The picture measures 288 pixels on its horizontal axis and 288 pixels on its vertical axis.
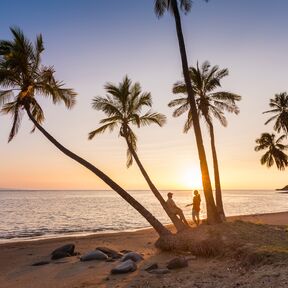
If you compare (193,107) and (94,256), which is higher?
(193,107)

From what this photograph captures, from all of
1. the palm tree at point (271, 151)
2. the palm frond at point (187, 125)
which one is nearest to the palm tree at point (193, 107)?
the palm frond at point (187, 125)

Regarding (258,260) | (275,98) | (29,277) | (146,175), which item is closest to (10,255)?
(29,277)

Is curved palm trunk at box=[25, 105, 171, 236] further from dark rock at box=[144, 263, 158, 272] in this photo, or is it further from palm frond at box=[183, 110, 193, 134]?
palm frond at box=[183, 110, 193, 134]

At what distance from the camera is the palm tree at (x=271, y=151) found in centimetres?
5312

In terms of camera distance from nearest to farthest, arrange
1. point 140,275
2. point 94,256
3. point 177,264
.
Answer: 1. point 140,275
2. point 177,264
3. point 94,256

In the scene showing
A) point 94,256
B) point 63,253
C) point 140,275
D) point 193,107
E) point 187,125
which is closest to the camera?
point 140,275

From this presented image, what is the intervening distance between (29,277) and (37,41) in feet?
40.4

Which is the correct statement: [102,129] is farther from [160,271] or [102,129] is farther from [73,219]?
[73,219]

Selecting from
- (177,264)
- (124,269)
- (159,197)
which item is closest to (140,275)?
(124,269)

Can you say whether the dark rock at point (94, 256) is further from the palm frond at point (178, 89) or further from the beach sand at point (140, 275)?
the palm frond at point (178, 89)

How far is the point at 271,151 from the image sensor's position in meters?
54.2

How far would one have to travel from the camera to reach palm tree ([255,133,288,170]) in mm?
53125

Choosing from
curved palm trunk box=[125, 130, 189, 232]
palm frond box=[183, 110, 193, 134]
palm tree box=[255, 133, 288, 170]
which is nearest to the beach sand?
curved palm trunk box=[125, 130, 189, 232]

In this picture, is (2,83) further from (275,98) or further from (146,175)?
(275,98)
